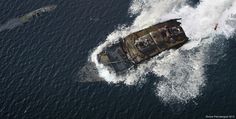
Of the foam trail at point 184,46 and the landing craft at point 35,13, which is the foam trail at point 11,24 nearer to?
the landing craft at point 35,13

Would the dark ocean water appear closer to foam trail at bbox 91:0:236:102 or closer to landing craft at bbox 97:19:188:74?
foam trail at bbox 91:0:236:102

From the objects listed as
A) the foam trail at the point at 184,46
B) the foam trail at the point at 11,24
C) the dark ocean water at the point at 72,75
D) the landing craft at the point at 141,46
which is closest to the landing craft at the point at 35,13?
the foam trail at the point at 11,24

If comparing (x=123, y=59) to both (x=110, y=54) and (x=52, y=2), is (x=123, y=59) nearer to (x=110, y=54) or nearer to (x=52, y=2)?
(x=110, y=54)

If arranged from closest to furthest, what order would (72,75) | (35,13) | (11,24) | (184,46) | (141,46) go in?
(141,46) → (72,75) → (184,46) → (11,24) → (35,13)

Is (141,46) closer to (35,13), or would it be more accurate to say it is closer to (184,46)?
(184,46)

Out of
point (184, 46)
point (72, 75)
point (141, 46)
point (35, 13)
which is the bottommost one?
point (184, 46)

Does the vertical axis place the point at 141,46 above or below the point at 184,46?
above

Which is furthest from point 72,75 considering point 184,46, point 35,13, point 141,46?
point 184,46
